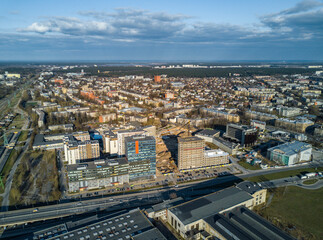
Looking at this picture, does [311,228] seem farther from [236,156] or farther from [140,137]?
[140,137]

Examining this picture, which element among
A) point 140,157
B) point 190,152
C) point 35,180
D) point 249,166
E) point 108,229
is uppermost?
point 140,157

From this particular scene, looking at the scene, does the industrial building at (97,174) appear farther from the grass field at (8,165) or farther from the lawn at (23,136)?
the lawn at (23,136)

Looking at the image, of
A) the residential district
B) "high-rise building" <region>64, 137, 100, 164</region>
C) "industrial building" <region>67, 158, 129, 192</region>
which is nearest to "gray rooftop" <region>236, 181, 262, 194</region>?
the residential district

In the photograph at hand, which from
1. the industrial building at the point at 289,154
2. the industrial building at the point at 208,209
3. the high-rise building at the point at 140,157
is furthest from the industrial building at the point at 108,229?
the industrial building at the point at 289,154

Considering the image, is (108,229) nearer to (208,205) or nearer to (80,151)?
(208,205)

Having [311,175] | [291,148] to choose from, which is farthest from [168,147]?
[311,175]
